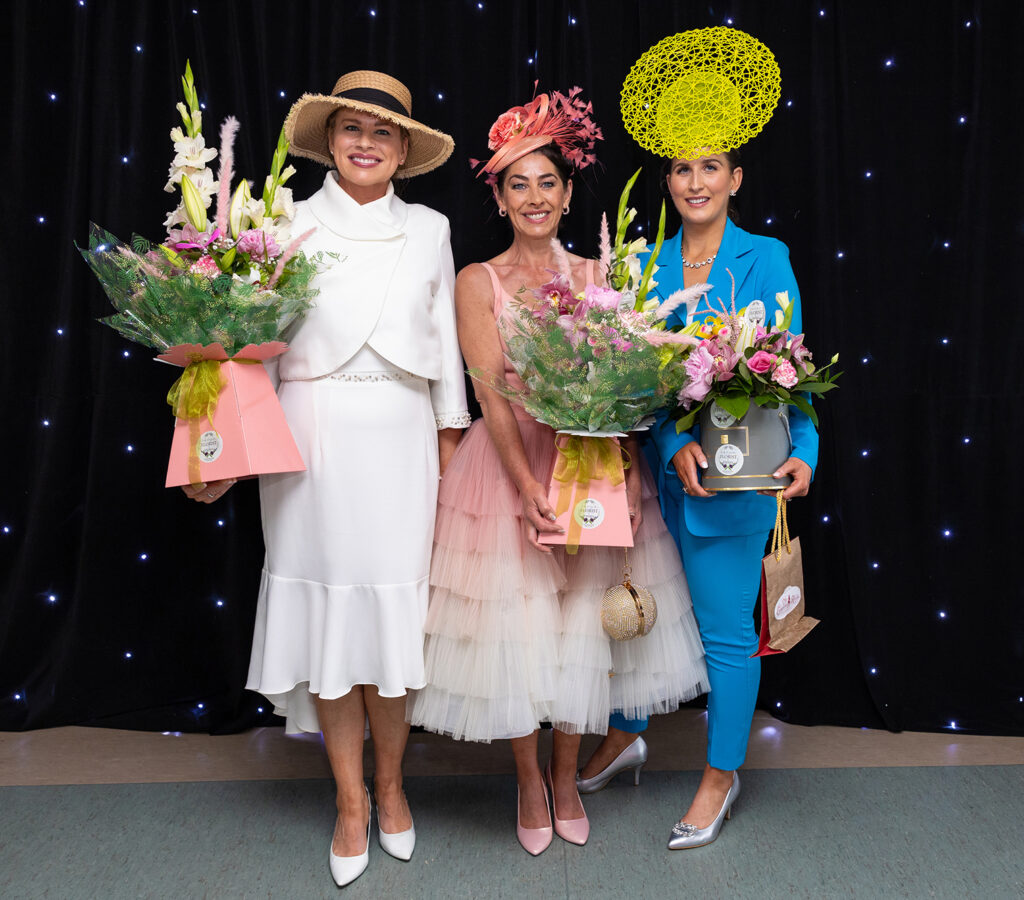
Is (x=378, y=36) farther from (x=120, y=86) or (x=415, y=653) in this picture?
(x=415, y=653)

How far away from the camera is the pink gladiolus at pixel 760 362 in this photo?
194 cm

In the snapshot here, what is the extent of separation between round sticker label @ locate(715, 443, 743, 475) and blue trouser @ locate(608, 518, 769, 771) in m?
0.27

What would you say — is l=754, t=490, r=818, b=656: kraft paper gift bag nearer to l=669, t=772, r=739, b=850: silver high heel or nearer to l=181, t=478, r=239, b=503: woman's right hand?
l=669, t=772, r=739, b=850: silver high heel

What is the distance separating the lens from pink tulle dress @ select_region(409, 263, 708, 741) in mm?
2148

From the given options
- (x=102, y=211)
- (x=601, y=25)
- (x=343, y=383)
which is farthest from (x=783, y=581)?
(x=102, y=211)

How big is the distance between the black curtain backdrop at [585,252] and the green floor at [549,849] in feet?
1.65

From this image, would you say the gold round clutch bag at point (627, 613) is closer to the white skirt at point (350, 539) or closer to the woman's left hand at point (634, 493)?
the woman's left hand at point (634, 493)

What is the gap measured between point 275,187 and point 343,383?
49cm

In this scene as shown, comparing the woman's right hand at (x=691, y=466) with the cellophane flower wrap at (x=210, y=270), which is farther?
the woman's right hand at (x=691, y=466)

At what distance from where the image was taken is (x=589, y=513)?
209 cm

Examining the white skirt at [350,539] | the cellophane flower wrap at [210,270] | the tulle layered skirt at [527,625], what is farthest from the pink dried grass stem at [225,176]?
the tulle layered skirt at [527,625]

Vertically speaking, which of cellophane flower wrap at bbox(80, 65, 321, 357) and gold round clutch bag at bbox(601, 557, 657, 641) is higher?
cellophane flower wrap at bbox(80, 65, 321, 357)

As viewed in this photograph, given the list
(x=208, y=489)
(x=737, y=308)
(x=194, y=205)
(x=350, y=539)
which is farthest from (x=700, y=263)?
(x=208, y=489)

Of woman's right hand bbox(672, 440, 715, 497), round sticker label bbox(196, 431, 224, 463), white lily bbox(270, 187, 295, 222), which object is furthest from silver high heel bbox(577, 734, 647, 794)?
white lily bbox(270, 187, 295, 222)
